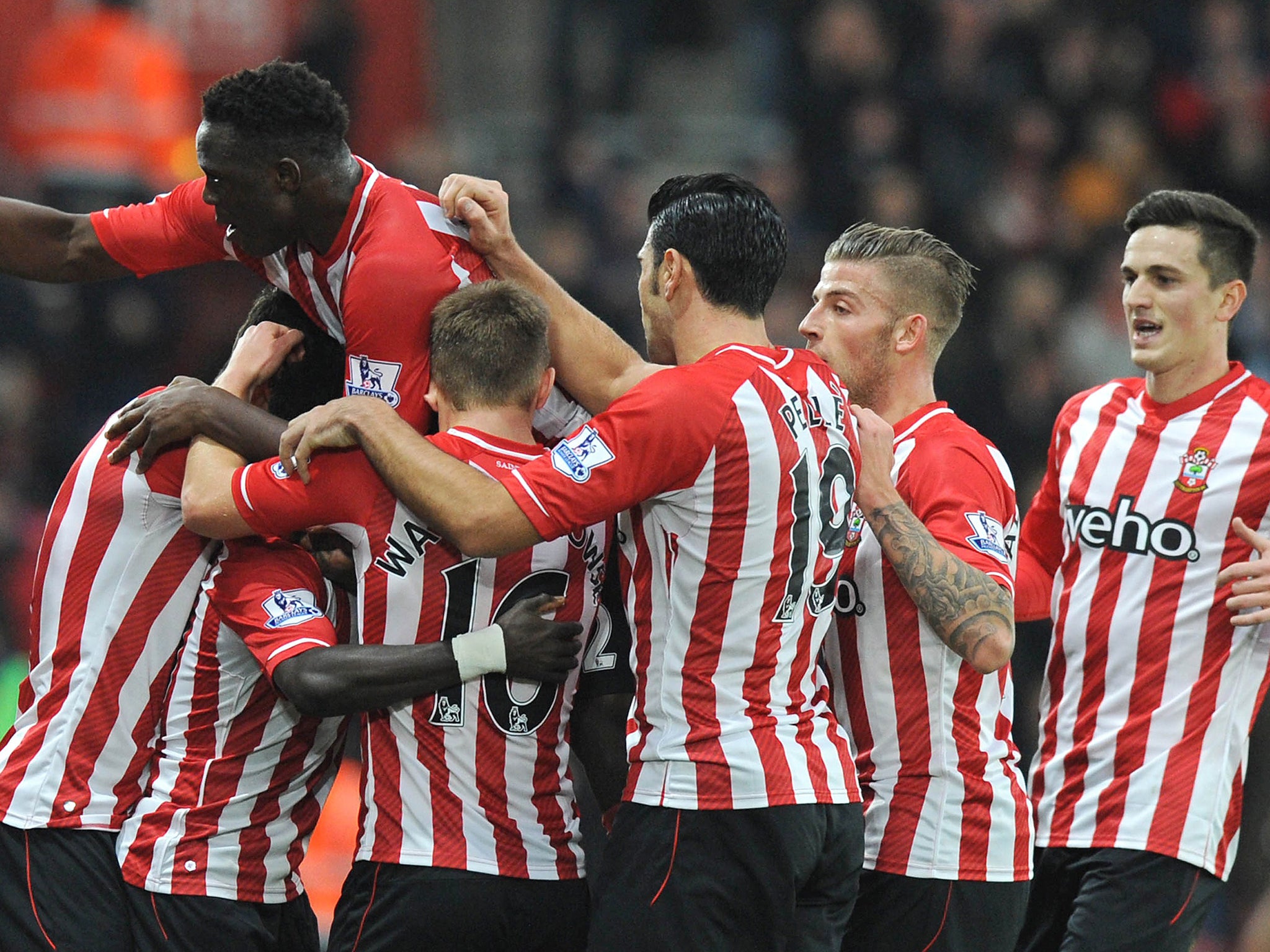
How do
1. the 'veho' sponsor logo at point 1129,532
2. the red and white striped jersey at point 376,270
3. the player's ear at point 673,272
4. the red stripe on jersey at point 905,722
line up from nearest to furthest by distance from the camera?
the player's ear at point 673,272, the red and white striped jersey at point 376,270, the red stripe on jersey at point 905,722, the 'veho' sponsor logo at point 1129,532

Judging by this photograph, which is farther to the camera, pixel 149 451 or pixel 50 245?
pixel 50 245

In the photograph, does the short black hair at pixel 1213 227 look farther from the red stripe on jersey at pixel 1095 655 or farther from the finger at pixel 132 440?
the finger at pixel 132 440

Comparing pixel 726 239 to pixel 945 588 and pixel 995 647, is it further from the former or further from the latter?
pixel 995 647

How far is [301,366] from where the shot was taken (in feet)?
14.5

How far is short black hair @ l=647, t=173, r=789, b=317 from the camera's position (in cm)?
389

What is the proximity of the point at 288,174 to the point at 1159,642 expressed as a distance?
2.79m

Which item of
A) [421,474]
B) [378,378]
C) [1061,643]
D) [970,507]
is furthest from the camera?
[1061,643]

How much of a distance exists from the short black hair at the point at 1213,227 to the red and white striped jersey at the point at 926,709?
1183mm

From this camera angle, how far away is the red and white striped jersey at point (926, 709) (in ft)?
13.9

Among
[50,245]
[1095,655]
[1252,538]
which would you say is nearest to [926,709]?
[1095,655]

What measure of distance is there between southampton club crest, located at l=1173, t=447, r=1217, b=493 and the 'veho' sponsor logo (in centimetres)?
11

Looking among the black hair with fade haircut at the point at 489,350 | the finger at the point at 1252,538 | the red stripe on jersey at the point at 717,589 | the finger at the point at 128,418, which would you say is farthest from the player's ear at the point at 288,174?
the finger at the point at 1252,538

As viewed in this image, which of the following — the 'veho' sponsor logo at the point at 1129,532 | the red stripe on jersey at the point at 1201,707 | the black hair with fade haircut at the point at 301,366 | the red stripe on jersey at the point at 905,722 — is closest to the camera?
the red stripe on jersey at the point at 905,722

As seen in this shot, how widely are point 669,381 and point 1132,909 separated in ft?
7.15
